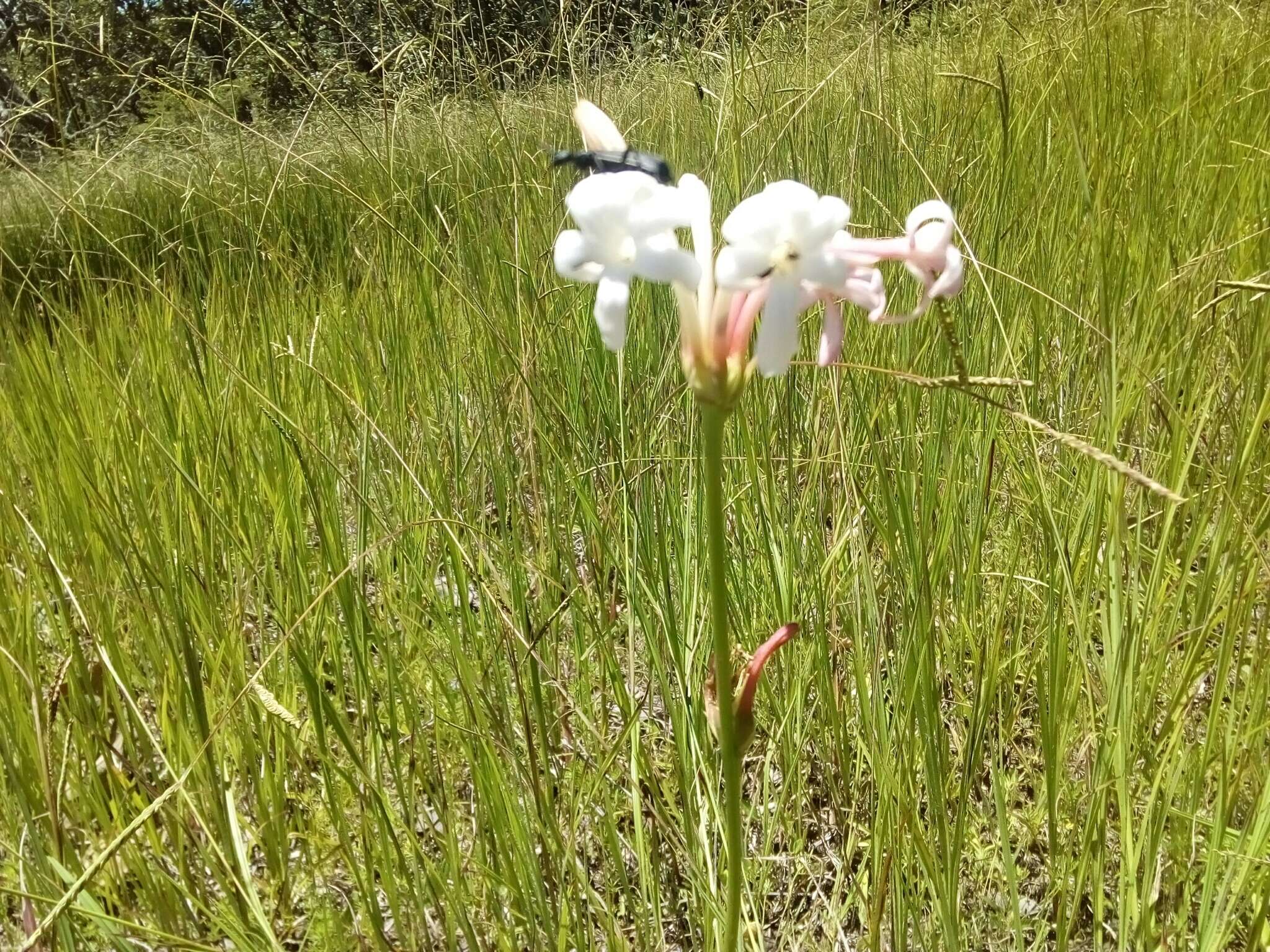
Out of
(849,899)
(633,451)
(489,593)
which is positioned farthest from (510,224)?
(849,899)

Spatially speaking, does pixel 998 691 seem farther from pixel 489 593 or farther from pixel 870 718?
pixel 489 593

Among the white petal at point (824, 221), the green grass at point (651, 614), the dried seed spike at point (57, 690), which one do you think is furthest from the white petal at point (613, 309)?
the dried seed spike at point (57, 690)

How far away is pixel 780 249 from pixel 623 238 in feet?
0.29

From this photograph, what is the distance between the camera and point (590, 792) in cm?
77

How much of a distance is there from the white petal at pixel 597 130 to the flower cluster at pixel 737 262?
0.19ft

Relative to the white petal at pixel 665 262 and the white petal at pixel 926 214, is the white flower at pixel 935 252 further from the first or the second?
the white petal at pixel 665 262

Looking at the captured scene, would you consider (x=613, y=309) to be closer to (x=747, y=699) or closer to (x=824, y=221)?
(x=824, y=221)

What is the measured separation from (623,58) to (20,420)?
2.45 metres

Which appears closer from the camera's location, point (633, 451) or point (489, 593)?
point (489, 593)

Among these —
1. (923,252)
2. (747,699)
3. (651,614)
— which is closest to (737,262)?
(923,252)

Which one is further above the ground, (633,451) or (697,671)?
(633,451)

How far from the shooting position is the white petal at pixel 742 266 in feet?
1.41

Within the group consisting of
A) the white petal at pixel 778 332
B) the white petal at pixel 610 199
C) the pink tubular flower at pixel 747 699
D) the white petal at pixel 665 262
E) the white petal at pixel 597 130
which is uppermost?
the white petal at pixel 597 130

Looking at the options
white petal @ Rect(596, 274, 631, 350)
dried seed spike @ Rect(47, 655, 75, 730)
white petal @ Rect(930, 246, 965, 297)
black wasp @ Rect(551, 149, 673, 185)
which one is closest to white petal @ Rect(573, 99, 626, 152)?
black wasp @ Rect(551, 149, 673, 185)
